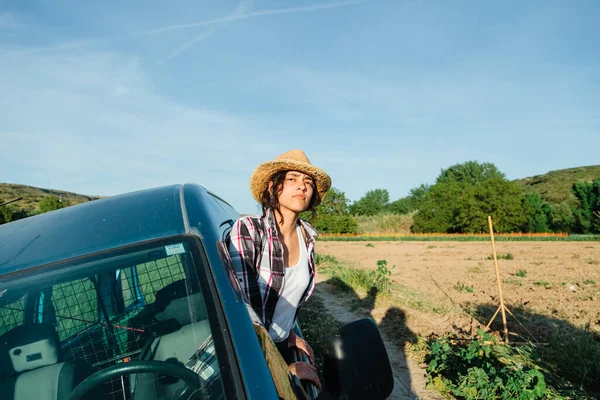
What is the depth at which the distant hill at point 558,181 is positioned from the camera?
63.3m

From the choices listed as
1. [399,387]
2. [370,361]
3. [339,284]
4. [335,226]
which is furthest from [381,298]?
[335,226]

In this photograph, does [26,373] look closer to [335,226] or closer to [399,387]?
[399,387]

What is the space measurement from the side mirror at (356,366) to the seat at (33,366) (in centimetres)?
70

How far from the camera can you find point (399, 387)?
4332 millimetres

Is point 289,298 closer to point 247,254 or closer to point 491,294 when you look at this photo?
point 247,254

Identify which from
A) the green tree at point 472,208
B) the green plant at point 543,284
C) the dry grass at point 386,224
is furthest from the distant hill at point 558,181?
the green plant at point 543,284

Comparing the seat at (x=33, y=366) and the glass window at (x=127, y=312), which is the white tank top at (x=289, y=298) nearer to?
the glass window at (x=127, y=312)

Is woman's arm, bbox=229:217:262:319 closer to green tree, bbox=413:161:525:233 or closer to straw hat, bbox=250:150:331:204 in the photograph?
straw hat, bbox=250:150:331:204

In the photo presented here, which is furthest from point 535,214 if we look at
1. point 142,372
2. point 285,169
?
point 142,372

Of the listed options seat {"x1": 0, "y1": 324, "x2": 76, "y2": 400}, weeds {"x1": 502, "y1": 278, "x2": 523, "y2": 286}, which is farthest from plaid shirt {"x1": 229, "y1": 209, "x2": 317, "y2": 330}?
weeds {"x1": 502, "y1": 278, "x2": 523, "y2": 286}

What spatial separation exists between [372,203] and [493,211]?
4547cm

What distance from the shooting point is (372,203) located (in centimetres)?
8906

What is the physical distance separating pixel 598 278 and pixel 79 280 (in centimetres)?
1204

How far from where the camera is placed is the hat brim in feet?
7.26
